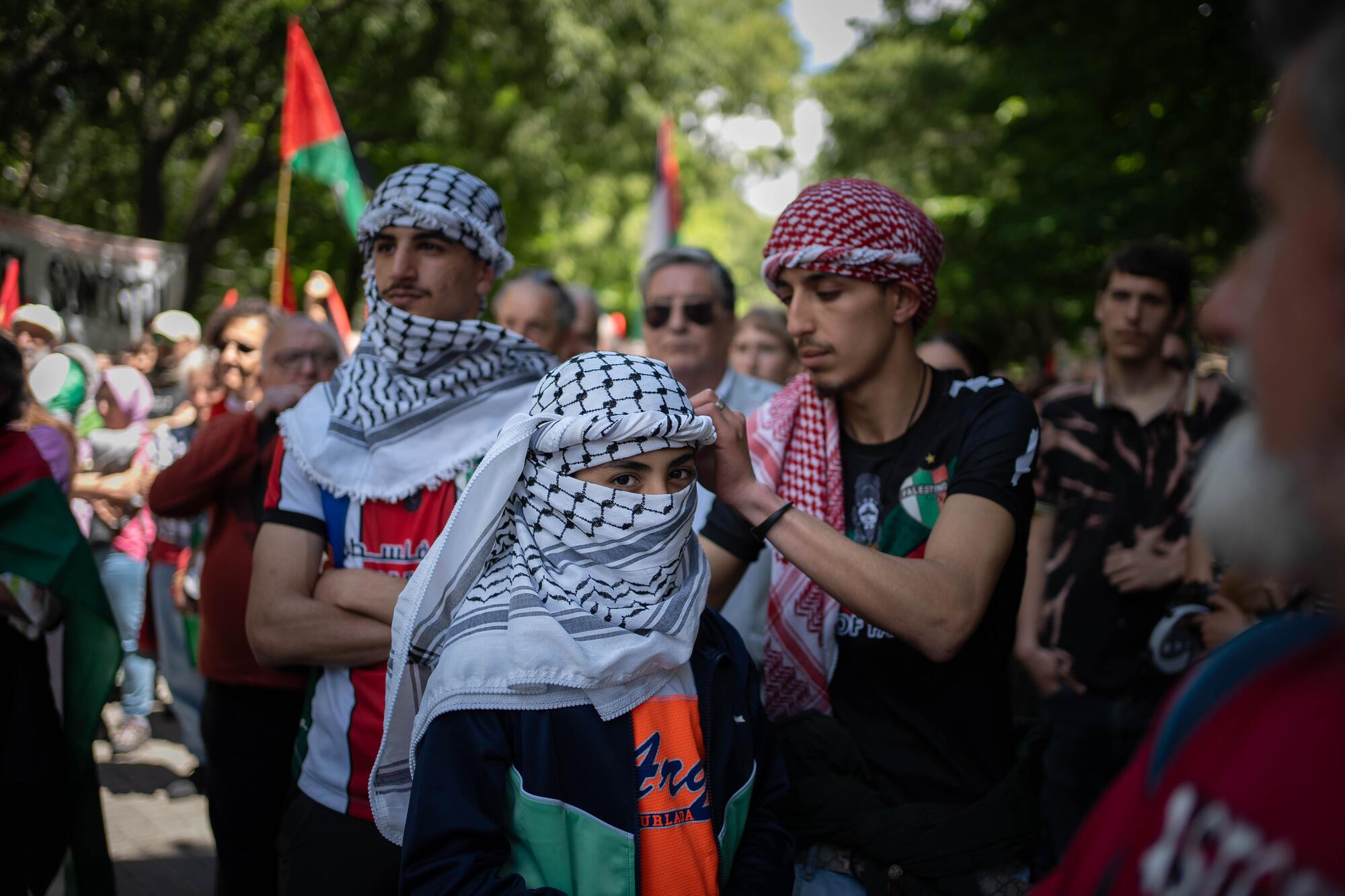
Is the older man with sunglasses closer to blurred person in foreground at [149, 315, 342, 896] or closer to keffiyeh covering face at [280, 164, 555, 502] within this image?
blurred person in foreground at [149, 315, 342, 896]

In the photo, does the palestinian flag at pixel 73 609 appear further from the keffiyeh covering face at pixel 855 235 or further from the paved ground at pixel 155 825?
the keffiyeh covering face at pixel 855 235

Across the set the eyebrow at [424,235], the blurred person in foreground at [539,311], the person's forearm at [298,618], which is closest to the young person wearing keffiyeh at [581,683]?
the person's forearm at [298,618]

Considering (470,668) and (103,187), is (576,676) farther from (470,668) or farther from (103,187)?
(103,187)

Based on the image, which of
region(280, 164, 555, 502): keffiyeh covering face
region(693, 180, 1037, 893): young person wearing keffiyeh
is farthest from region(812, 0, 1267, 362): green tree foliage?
region(280, 164, 555, 502): keffiyeh covering face

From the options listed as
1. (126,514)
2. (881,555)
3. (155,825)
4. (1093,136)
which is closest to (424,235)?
(881,555)

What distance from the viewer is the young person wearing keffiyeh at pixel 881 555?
2148mm

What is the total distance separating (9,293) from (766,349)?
586 centimetres

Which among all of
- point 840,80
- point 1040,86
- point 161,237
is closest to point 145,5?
point 161,237

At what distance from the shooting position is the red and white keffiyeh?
243 centimetres

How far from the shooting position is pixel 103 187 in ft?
48.5

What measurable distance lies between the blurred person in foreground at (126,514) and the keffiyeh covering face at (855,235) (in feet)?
19.4

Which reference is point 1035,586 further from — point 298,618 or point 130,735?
point 130,735

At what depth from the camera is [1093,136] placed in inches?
373

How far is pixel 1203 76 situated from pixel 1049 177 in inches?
143
